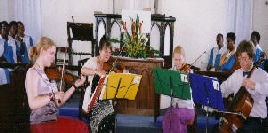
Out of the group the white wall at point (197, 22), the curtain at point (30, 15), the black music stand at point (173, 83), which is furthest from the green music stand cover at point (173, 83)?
the curtain at point (30, 15)

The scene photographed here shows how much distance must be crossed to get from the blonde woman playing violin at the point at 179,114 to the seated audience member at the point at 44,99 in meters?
1.46

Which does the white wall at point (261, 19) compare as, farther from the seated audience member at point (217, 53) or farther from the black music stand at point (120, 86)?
the black music stand at point (120, 86)

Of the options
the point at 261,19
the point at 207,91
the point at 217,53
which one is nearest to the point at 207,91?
the point at 207,91

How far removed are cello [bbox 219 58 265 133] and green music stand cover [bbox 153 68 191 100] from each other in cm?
55

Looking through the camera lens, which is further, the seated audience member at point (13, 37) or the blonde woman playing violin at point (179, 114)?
the seated audience member at point (13, 37)

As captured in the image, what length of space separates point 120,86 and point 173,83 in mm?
548

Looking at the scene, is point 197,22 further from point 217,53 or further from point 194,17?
point 217,53

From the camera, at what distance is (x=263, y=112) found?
360 cm

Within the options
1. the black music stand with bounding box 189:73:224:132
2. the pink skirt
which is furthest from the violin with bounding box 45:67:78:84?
the black music stand with bounding box 189:73:224:132

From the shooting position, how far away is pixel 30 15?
382 inches

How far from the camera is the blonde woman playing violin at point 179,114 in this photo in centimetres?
437

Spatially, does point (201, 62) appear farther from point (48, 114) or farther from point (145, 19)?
point (48, 114)

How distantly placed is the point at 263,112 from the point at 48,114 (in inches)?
76.0

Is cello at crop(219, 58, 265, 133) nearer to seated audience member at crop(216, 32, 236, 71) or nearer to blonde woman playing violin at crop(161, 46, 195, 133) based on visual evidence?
blonde woman playing violin at crop(161, 46, 195, 133)
